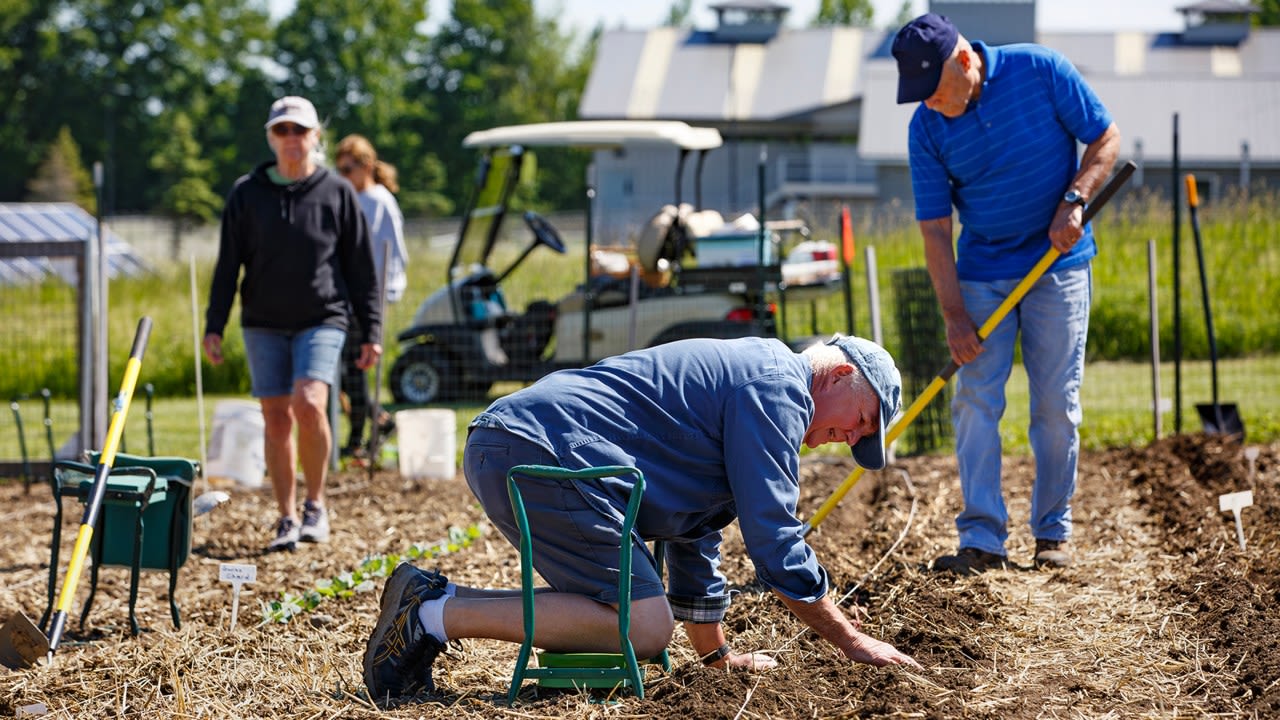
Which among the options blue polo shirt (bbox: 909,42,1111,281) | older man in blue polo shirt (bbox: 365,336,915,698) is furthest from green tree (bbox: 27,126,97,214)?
older man in blue polo shirt (bbox: 365,336,915,698)

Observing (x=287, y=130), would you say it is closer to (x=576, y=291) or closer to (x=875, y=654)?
(x=875, y=654)

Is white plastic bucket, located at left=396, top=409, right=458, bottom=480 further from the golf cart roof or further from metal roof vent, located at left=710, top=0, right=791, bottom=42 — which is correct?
metal roof vent, located at left=710, top=0, right=791, bottom=42

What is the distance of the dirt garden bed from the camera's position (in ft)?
11.0

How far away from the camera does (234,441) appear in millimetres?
7781

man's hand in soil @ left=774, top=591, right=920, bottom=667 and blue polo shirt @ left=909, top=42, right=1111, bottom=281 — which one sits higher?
blue polo shirt @ left=909, top=42, right=1111, bottom=281

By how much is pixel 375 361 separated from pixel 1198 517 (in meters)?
3.72

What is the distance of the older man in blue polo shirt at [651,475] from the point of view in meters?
3.22

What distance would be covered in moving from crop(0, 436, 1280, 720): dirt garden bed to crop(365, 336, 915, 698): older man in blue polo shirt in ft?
0.58

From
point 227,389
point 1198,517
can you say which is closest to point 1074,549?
point 1198,517

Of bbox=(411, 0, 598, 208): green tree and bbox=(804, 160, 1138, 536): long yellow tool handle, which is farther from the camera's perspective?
bbox=(411, 0, 598, 208): green tree

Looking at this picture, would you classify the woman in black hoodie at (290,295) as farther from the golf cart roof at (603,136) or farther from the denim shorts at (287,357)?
the golf cart roof at (603,136)

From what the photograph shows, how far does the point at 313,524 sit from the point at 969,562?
2941 millimetres

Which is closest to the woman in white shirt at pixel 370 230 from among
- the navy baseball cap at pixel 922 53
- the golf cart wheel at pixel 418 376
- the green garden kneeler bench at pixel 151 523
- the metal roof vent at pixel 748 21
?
the golf cart wheel at pixel 418 376

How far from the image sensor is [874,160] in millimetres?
31188
